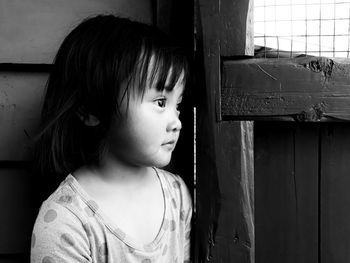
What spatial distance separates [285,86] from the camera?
1.19 metres

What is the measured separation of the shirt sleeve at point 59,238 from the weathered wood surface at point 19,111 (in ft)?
0.93

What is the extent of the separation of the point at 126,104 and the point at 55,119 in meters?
0.19

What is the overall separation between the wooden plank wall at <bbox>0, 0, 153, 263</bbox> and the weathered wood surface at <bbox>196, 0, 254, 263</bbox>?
0.26m

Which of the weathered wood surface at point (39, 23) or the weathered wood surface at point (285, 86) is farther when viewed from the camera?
the weathered wood surface at point (39, 23)

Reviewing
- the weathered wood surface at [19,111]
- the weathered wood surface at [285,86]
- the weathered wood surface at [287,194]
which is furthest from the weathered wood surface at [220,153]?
the weathered wood surface at [19,111]

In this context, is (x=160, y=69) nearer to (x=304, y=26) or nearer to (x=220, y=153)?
(x=220, y=153)

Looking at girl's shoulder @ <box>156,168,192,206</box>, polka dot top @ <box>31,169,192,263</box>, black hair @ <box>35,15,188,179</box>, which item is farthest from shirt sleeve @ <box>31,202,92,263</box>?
girl's shoulder @ <box>156,168,192,206</box>

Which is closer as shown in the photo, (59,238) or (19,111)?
(59,238)

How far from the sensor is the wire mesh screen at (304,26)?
1.27m

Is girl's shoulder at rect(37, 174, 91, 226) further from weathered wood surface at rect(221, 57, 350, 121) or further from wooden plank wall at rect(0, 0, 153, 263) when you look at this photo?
weathered wood surface at rect(221, 57, 350, 121)

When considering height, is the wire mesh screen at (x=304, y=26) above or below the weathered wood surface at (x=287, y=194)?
above

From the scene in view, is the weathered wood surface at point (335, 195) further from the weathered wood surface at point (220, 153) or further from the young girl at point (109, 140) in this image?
the young girl at point (109, 140)

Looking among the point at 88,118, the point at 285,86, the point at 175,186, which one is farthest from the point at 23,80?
the point at 285,86

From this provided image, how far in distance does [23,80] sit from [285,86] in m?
0.68
